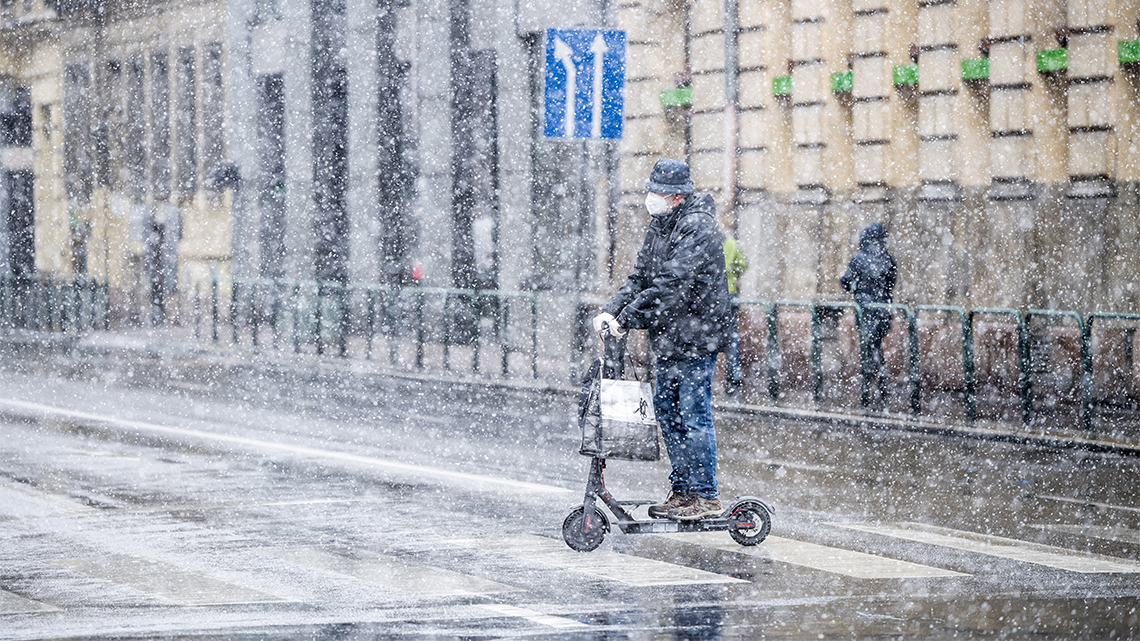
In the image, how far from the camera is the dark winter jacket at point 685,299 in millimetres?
8258

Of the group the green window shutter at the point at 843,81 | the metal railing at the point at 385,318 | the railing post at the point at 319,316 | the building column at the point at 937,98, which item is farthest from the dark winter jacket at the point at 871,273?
the railing post at the point at 319,316

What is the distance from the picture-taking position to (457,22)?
2862 centimetres

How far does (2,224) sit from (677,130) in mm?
23938

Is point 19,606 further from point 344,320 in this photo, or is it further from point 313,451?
point 344,320

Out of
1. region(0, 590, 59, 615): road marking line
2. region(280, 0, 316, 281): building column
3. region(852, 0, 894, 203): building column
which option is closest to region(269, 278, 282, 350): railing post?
region(280, 0, 316, 281): building column

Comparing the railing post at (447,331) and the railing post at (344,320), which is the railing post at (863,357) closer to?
the railing post at (447,331)

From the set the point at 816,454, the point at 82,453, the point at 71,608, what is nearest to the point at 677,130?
the point at 816,454

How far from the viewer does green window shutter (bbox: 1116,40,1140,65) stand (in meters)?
17.9

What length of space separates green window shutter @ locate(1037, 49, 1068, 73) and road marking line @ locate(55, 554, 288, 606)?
13.4m

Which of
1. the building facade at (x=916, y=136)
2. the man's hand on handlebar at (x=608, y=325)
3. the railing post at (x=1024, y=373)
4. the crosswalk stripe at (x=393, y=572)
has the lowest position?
the crosswalk stripe at (x=393, y=572)

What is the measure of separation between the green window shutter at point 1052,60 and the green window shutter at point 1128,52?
2.29 feet

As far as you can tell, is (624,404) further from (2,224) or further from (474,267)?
(2,224)

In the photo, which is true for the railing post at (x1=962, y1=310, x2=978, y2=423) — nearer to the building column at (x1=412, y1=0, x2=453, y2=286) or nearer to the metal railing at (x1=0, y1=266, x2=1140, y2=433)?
the metal railing at (x1=0, y1=266, x2=1140, y2=433)

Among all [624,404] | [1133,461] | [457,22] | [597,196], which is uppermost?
[457,22]
